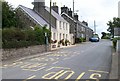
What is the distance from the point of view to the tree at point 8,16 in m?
33.3

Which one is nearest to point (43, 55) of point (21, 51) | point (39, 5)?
point (21, 51)

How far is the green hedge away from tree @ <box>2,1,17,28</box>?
13.6 feet

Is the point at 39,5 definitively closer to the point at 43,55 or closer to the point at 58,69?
the point at 43,55

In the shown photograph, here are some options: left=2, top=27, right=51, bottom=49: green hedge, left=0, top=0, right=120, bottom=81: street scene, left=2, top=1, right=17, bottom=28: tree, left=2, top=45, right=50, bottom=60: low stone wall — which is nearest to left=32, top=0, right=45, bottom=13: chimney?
left=0, top=0, right=120, bottom=81: street scene

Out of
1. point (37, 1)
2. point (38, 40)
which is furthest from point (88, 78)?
point (37, 1)

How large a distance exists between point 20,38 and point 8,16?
948 cm

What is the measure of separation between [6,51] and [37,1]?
105 ft

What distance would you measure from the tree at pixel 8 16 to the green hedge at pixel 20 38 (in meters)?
4.16

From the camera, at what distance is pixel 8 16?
115 feet

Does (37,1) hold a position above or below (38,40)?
above

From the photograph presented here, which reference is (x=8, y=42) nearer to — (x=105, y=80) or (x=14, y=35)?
(x=14, y=35)

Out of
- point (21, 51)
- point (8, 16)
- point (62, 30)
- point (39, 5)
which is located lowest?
point (21, 51)

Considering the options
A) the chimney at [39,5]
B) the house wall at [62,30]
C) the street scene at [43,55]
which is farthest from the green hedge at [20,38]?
the house wall at [62,30]

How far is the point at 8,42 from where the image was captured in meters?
23.2
